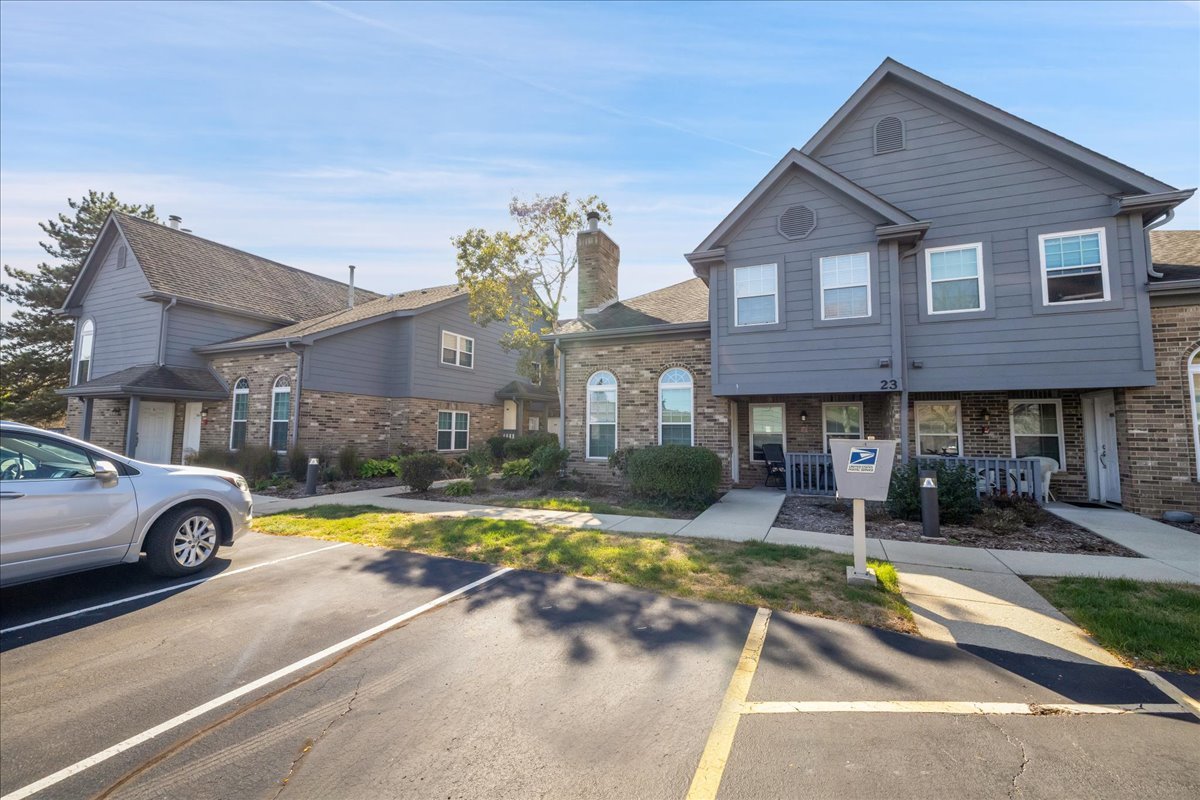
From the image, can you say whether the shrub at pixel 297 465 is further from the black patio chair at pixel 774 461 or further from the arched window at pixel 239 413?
the black patio chair at pixel 774 461

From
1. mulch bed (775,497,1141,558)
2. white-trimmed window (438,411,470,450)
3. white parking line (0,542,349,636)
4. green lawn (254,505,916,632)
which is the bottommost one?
white parking line (0,542,349,636)

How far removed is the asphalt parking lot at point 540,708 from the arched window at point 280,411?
11573 mm

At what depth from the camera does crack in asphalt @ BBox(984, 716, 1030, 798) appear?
94.9 inches

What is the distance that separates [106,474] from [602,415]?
1002 cm

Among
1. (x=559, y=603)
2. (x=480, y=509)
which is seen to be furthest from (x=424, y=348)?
(x=559, y=603)

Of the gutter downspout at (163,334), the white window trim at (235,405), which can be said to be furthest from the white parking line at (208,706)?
the gutter downspout at (163,334)

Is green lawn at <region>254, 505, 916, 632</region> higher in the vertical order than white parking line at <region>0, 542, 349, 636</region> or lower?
higher

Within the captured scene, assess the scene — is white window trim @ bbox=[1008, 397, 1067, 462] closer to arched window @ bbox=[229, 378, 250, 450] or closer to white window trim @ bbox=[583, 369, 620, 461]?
white window trim @ bbox=[583, 369, 620, 461]

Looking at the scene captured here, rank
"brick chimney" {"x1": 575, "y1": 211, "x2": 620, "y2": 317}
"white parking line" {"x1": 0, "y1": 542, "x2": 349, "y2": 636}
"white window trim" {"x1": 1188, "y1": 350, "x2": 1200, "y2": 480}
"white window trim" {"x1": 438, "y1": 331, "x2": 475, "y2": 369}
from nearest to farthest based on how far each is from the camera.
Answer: "white parking line" {"x1": 0, "y1": 542, "x2": 349, "y2": 636} < "white window trim" {"x1": 1188, "y1": 350, "x2": 1200, "y2": 480} < "brick chimney" {"x1": 575, "y1": 211, "x2": 620, "y2": 317} < "white window trim" {"x1": 438, "y1": 331, "x2": 475, "y2": 369}

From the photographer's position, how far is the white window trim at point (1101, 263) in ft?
31.5

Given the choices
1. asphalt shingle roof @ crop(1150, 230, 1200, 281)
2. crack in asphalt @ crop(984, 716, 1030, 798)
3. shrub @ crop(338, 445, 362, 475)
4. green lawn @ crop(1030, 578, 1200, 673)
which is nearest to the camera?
crack in asphalt @ crop(984, 716, 1030, 798)

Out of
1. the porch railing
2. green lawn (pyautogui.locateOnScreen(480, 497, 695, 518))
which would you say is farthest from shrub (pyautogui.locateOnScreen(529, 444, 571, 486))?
the porch railing

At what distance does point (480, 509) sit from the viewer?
10.2 m

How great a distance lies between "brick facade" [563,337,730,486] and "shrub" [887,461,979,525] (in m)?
4.02
